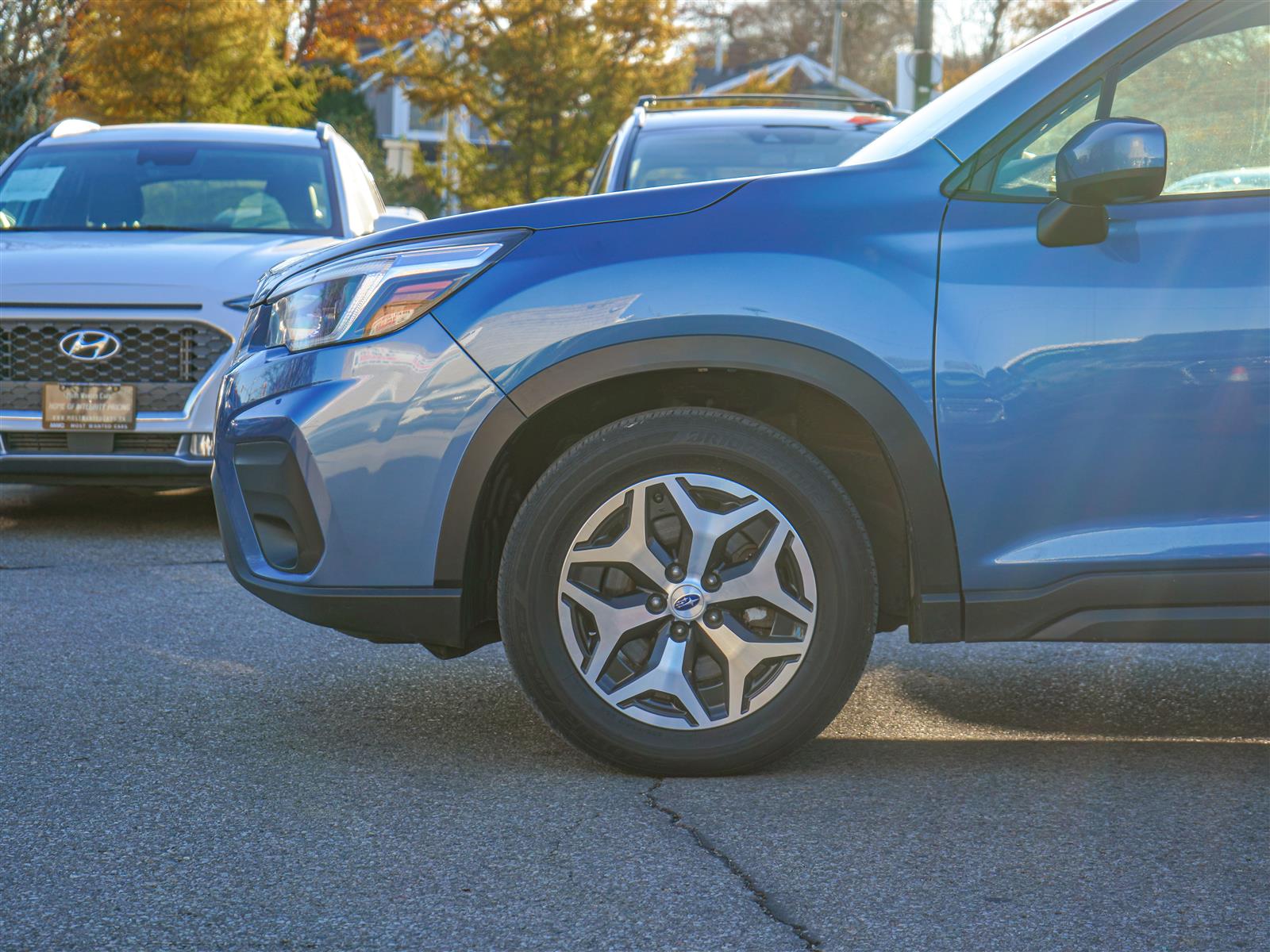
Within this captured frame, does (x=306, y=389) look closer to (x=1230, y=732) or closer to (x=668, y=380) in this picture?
(x=668, y=380)

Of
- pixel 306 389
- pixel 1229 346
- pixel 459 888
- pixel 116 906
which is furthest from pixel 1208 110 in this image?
pixel 116 906

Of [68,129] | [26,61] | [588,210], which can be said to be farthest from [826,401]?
[26,61]

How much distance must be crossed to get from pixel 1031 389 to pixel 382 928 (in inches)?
68.3

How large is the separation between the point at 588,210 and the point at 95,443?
→ 3715 mm

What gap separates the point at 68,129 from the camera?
8.56 metres

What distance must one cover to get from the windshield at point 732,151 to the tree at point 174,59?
1429 cm

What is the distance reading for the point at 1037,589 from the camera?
3.52m

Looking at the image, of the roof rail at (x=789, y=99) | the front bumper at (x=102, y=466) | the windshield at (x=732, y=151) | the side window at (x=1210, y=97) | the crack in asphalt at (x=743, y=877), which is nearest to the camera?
the crack in asphalt at (x=743, y=877)

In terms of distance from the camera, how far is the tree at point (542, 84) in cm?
2378

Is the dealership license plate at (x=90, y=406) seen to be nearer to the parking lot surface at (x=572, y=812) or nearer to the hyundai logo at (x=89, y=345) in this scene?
the hyundai logo at (x=89, y=345)

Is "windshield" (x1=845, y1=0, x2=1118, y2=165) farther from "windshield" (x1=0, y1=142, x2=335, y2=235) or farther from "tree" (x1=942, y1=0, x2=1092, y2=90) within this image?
"tree" (x1=942, y1=0, x2=1092, y2=90)

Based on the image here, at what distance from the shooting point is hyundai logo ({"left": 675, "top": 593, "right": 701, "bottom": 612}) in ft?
11.5

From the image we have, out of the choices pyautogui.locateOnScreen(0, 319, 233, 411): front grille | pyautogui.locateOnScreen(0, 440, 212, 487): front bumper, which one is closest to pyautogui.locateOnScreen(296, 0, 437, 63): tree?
pyautogui.locateOnScreen(0, 319, 233, 411): front grille

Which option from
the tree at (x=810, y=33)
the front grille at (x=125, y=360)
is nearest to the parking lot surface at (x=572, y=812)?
the front grille at (x=125, y=360)
